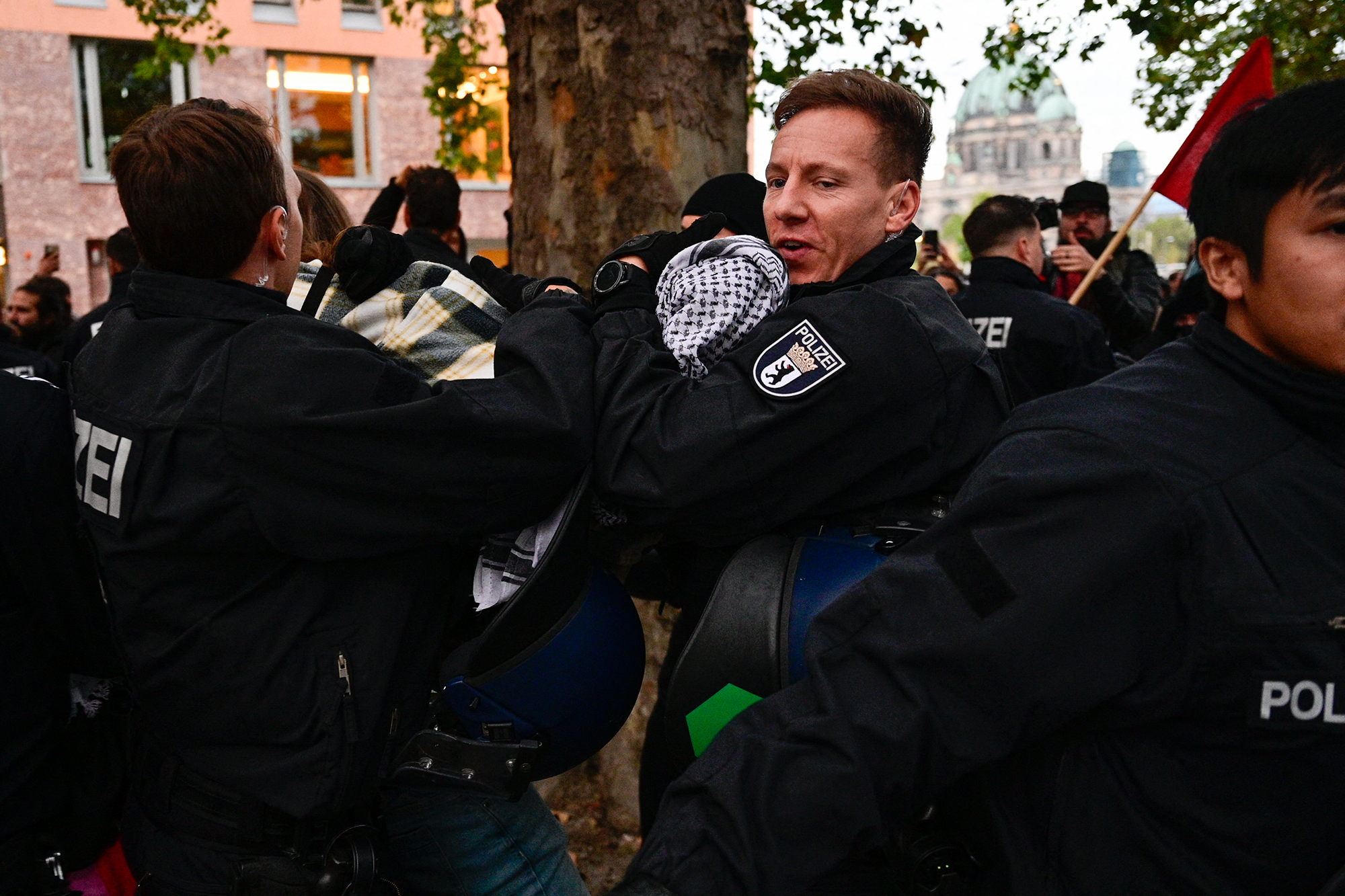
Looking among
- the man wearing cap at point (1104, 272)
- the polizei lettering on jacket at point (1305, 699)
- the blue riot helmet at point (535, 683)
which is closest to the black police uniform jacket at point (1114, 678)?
the polizei lettering on jacket at point (1305, 699)

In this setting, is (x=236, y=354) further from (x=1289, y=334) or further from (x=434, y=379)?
(x=1289, y=334)

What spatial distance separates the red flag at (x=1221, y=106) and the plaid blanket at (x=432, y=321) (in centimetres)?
333

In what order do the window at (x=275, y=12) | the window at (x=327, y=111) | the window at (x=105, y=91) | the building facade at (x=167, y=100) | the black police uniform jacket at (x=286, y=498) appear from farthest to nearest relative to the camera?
1. the window at (x=327, y=111)
2. the window at (x=275, y=12)
3. the window at (x=105, y=91)
4. the building facade at (x=167, y=100)
5. the black police uniform jacket at (x=286, y=498)

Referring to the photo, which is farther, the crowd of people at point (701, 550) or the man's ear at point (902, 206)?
the man's ear at point (902, 206)

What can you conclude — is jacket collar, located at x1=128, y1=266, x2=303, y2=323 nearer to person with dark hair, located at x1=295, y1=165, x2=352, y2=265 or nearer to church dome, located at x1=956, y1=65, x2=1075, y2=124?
person with dark hair, located at x1=295, y1=165, x2=352, y2=265

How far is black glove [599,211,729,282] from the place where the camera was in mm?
1971

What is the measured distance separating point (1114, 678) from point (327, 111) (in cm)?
2316

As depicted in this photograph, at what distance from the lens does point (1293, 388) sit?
129cm

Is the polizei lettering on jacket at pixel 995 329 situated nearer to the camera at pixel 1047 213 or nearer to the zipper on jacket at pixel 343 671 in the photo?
the camera at pixel 1047 213

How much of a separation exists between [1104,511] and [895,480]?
55cm

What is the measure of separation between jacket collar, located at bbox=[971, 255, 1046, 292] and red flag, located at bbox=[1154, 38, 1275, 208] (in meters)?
0.66

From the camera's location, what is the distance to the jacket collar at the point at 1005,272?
5.06 metres

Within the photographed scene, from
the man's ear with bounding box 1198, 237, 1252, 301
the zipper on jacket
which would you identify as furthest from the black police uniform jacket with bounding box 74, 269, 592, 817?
the man's ear with bounding box 1198, 237, 1252, 301

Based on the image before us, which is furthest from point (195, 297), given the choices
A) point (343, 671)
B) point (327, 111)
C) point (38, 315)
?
point (327, 111)
